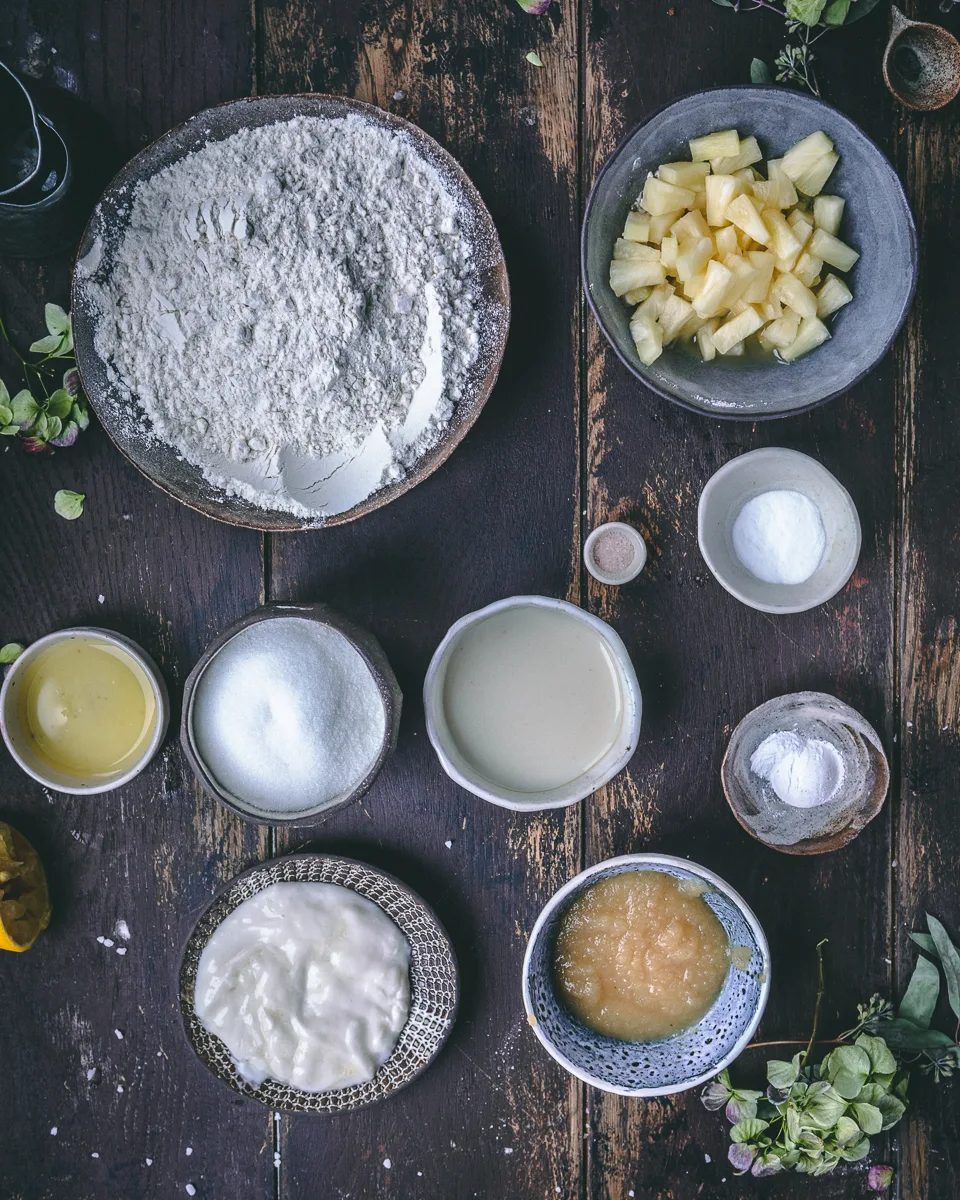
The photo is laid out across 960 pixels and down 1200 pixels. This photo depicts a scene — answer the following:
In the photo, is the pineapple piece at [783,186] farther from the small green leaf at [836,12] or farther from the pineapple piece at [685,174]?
the small green leaf at [836,12]

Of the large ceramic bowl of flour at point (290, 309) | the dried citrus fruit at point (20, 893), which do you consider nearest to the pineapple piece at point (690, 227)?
the large ceramic bowl of flour at point (290, 309)

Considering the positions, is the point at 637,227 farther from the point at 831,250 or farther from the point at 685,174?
the point at 831,250

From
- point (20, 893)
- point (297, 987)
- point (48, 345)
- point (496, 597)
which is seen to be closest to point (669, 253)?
point (496, 597)

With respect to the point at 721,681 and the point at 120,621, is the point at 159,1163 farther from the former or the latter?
the point at 721,681

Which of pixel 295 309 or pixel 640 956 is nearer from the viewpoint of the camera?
pixel 295 309

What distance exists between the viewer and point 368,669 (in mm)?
1074

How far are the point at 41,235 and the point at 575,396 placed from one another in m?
0.71

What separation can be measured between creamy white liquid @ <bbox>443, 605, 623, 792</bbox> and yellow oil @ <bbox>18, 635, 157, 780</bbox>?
0.42m

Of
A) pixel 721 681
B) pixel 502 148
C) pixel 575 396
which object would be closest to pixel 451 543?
pixel 575 396

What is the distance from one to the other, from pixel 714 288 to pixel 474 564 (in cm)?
46

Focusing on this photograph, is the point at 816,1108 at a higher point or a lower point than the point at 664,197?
lower

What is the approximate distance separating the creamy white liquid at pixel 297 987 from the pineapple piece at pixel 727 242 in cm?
95

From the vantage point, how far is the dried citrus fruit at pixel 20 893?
3.76 feet

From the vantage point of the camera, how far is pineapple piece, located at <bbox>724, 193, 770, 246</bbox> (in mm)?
1047
